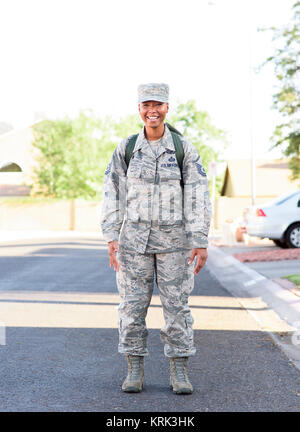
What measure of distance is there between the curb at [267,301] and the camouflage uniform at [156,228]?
1447 millimetres

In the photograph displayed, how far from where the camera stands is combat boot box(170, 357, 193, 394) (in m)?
4.81

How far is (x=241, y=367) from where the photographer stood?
573 cm

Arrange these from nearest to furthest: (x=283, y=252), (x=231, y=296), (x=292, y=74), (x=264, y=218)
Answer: (x=231, y=296)
(x=283, y=252)
(x=264, y=218)
(x=292, y=74)

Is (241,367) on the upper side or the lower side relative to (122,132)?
lower

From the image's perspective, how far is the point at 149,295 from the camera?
4.93 metres

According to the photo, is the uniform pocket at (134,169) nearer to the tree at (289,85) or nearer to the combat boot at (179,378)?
Result: the combat boot at (179,378)

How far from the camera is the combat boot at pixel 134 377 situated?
4.85 m

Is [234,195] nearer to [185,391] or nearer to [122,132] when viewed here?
[122,132]

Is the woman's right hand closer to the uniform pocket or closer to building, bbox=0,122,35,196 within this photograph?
the uniform pocket

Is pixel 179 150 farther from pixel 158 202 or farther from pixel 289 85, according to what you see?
pixel 289 85

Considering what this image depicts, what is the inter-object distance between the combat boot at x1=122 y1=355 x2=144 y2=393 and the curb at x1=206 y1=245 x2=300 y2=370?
145 cm

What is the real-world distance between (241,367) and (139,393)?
3.82 feet

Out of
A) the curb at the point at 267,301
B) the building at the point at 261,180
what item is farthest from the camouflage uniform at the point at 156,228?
the building at the point at 261,180
